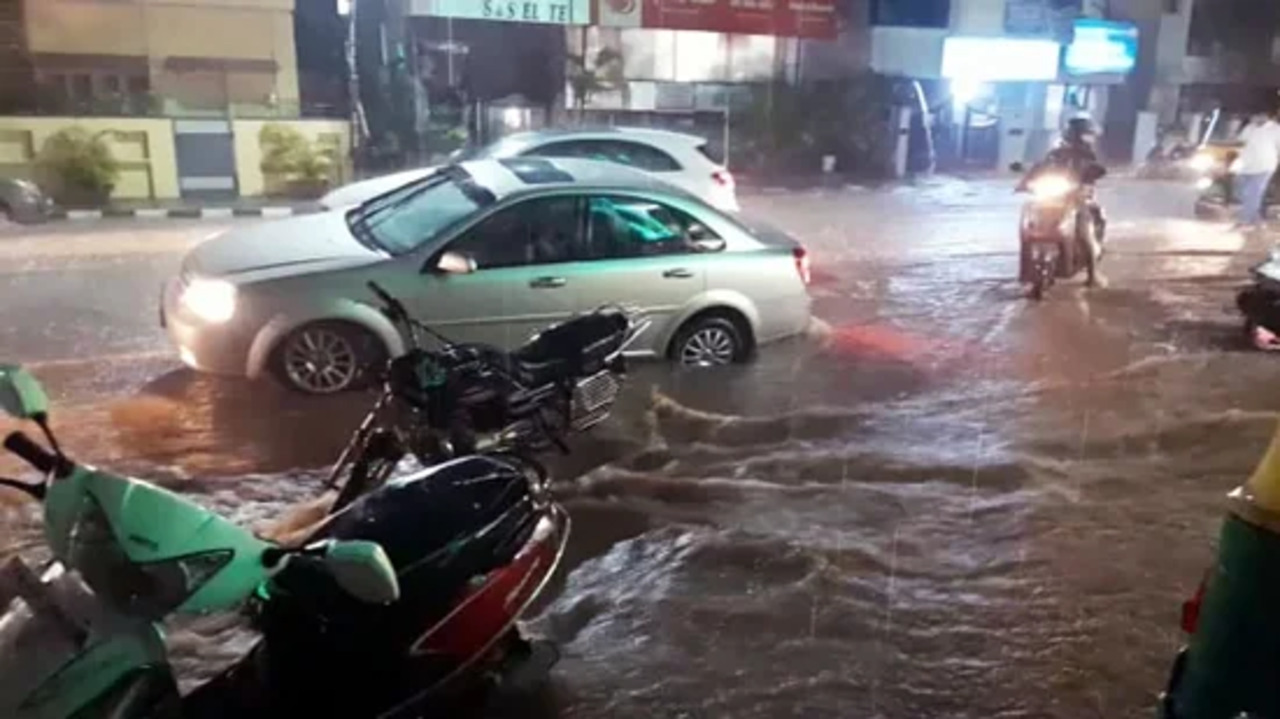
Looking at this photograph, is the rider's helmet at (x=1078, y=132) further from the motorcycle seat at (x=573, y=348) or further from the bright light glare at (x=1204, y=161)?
the bright light glare at (x=1204, y=161)

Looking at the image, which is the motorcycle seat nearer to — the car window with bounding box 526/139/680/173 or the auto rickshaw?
the car window with bounding box 526/139/680/173

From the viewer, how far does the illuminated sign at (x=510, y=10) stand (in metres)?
18.1

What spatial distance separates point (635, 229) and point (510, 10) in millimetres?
11958

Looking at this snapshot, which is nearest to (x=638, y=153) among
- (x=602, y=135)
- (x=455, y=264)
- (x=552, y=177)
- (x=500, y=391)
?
(x=602, y=135)

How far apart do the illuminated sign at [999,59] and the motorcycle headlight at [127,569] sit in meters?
21.1

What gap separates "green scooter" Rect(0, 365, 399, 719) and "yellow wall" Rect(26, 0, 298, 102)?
14460 mm

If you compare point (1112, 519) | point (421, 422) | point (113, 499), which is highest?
point (113, 499)

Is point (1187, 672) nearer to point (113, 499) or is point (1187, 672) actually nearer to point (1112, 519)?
point (113, 499)

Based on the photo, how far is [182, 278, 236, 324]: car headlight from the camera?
6668 mm

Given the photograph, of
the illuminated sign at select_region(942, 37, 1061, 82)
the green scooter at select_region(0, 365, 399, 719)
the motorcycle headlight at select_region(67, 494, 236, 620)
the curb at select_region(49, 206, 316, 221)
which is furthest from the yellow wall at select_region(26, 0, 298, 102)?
the motorcycle headlight at select_region(67, 494, 236, 620)

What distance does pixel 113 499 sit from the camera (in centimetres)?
270

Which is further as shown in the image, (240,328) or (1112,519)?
(240,328)

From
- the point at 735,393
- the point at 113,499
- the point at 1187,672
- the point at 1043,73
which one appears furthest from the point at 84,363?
the point at 1043,73

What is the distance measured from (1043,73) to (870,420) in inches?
703
